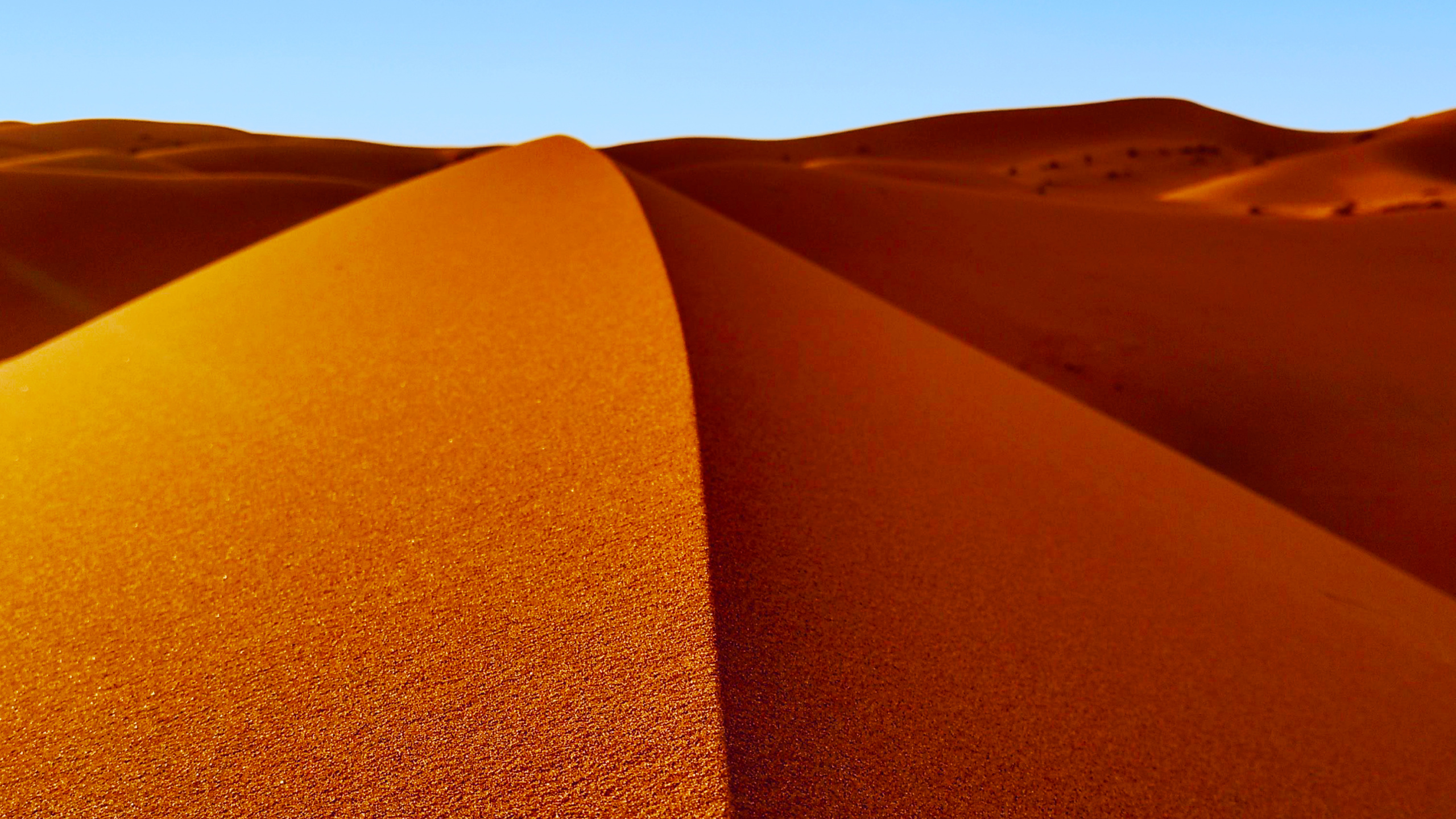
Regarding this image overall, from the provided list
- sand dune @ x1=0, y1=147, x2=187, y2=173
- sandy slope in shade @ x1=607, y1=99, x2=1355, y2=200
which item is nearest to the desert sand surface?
sand dune @ x1=0, y1=147, x2=187, y2=173

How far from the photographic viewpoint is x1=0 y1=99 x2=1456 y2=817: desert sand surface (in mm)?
2113

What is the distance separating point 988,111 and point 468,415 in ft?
170

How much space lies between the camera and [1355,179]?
25.4 metres

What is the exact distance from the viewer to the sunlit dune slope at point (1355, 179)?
2009 centimetres

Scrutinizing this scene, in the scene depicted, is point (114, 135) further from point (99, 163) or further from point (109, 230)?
point (109, 230)

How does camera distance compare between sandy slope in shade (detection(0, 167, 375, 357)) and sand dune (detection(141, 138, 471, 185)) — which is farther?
sand dune (detection(141, 138, 471, 185))

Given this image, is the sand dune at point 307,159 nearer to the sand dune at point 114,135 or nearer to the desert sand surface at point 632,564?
the sand dune at point 114,135

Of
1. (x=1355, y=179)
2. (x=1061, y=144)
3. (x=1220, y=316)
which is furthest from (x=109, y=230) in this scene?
(x=1061, y=144)

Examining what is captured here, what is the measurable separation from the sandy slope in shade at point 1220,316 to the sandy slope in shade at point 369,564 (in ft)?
17.7

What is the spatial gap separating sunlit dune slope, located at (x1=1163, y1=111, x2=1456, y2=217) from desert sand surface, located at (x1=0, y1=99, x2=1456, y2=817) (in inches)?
530

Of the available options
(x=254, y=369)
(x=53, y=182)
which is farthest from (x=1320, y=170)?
(x=254, y=369)

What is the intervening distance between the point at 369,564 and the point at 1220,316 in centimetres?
956

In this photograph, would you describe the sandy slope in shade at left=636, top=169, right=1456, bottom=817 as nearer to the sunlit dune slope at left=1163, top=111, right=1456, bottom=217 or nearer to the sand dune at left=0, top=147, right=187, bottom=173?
→ the sunlit dune slope at left=1163, top=111, right=1456, bottom=217

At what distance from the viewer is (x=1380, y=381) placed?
906 cm
